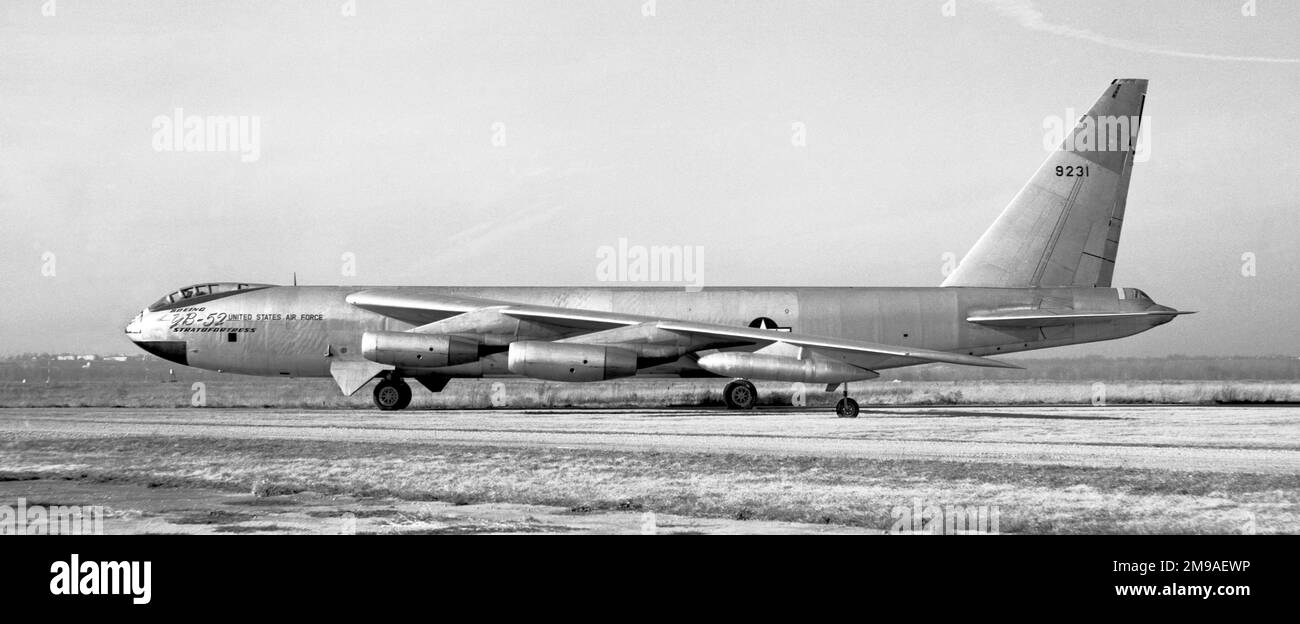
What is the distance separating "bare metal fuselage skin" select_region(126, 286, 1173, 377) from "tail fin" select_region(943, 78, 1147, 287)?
1.15 m

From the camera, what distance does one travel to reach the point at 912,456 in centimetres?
1630

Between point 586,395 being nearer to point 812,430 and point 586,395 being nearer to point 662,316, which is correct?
point 662,316

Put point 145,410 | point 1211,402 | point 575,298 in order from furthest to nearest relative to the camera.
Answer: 1. point 1211,402
2. point 575,298
3. point 145,410

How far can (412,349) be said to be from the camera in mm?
27000

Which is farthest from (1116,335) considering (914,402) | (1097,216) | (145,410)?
(145,410)

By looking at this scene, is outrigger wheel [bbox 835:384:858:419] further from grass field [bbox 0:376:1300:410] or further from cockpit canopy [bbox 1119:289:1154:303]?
cockpit canopy [bbox 1119:289:1154:303]

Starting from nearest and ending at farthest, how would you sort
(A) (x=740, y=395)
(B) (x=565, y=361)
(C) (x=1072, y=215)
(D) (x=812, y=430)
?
1. (D) (x=812, y=430)
2. (B) (x=565, y=361)
3. (A) (x=740, y=395)
4. (C) (x=1072, y=215)

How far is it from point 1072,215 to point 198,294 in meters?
25.1

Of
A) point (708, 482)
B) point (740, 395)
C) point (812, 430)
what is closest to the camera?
point (708, 482)

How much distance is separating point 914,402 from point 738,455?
1824 cm

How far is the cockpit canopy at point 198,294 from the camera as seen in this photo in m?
29.1

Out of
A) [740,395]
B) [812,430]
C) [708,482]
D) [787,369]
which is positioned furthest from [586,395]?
[708,482]

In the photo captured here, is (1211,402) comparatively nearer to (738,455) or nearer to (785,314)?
(785,314)
